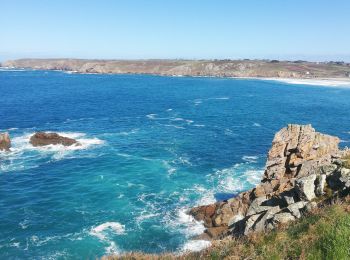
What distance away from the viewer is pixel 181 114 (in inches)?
3883

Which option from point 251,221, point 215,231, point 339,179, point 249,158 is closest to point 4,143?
point 249,158

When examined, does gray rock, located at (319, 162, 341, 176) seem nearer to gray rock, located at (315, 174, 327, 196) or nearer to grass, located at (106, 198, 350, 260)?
gray rock, located at (315, 174, 327, 196)

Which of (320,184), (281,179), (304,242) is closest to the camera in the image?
(304,242)

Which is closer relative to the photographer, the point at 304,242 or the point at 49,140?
the point at 304,242

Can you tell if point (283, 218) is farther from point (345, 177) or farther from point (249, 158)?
point (249, 158)

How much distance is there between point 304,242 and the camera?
14359 mm

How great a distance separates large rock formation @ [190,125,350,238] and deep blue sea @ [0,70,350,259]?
8.56 ft

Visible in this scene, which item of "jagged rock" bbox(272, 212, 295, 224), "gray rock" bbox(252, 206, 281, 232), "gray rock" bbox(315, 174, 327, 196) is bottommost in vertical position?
"gray rock" bbox(252, 206, 281, 232)

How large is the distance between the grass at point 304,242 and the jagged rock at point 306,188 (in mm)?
4548

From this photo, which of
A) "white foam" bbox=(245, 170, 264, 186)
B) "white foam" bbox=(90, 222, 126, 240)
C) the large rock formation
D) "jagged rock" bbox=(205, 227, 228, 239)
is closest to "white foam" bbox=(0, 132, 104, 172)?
"white foam" bbox=(90, 222, 126, 240)

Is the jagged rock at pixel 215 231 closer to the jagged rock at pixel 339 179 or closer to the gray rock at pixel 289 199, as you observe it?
the gray rock at pixel 289 199

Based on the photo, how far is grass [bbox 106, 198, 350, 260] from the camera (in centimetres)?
1337

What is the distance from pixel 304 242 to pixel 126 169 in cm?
4032

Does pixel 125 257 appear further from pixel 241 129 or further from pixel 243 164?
pixel 241 129
